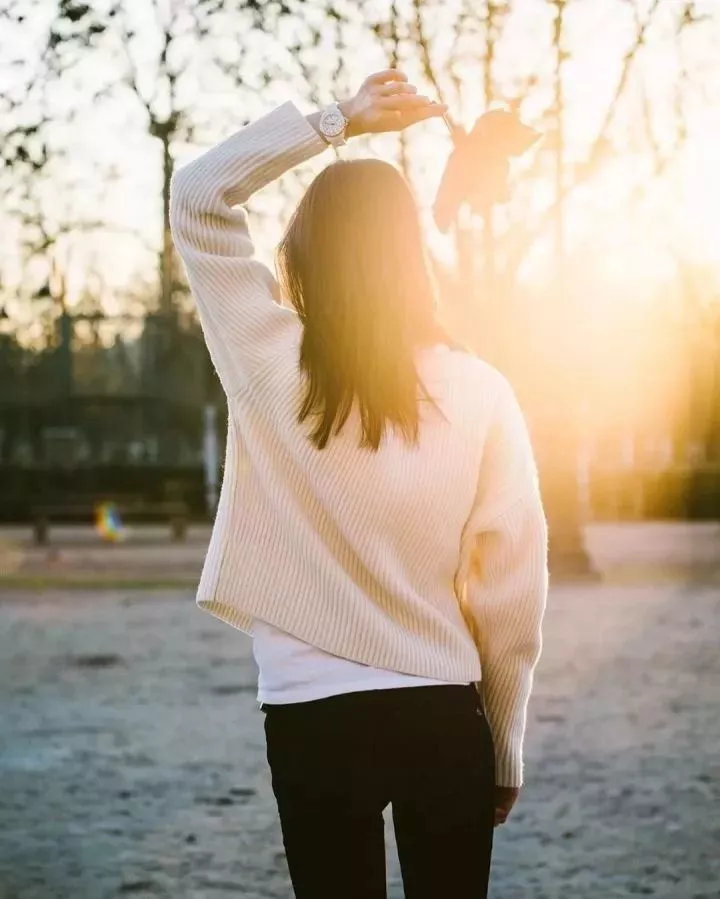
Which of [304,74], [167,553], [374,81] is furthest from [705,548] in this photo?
[374,81]

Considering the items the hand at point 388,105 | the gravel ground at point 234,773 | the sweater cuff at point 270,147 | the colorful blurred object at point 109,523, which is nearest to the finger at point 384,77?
the hand at point 388,105

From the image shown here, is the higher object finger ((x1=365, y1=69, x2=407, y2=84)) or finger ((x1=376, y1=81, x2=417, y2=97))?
finger ((x1=365, y1=69, x2=407, y2=84))

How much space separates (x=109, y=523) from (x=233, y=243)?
2388 cm

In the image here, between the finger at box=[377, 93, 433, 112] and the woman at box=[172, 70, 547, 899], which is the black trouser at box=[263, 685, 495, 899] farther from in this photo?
the finger at box=[377, 93, 433, 112]

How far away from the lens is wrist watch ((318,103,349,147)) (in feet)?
7.76

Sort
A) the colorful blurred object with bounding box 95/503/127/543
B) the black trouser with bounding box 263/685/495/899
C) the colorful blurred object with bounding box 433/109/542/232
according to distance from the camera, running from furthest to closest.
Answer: the colorful blurred object with bounding box 95/503/127/543
the colorful blurred object with bounding box 433/109/542/232
the black trouser with bounding box 263/685/495/899

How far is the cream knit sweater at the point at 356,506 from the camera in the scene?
217 cm

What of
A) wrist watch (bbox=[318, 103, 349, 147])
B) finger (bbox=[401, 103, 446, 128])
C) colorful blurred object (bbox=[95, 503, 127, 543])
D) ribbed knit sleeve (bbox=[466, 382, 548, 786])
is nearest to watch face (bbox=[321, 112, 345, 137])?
wrist watch (bbox=[318, 103, 349, 147])

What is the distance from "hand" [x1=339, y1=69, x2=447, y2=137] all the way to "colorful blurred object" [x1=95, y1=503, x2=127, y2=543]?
71.2 ft

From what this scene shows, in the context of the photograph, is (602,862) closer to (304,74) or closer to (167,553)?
(304,74)

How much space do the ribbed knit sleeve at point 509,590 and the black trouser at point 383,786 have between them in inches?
6.2

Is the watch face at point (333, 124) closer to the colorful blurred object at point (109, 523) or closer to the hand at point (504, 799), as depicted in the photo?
the hand at point (504, 799)

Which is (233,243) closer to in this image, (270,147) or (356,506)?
(270,147)

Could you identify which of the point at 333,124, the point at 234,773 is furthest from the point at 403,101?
the point at 234,773
